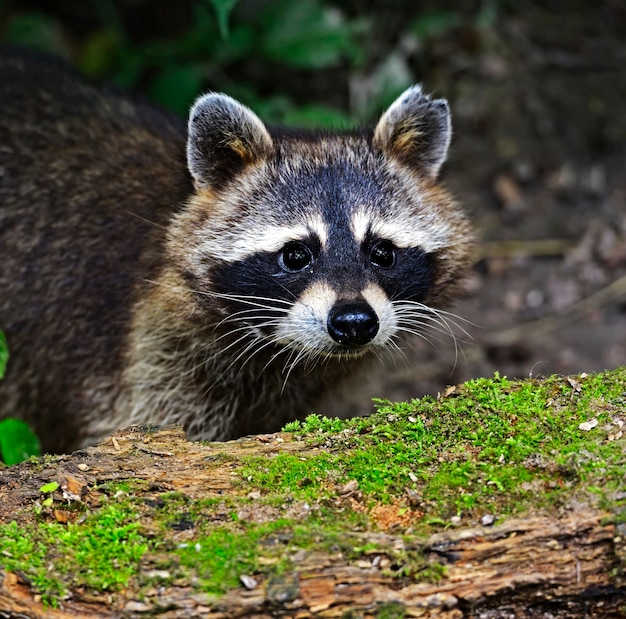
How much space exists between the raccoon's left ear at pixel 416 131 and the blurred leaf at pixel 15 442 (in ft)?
7.54

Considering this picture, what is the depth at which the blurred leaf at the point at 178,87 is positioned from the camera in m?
7.12


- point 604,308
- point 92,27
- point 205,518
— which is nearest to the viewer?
point 205,518

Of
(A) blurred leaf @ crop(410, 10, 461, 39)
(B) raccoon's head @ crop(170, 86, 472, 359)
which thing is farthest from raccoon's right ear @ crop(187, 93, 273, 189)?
(A) blurred leaf @ crop(410, 10, 461, 39)

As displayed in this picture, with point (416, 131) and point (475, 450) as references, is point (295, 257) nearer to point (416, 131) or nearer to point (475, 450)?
point (416, 131)

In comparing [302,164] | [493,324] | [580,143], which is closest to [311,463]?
[302,164]

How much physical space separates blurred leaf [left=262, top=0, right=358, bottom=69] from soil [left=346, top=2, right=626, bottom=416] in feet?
4.51

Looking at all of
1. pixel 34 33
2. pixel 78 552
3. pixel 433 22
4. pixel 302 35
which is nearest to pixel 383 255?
pixel 78 552

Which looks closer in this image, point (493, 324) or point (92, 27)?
point (493, 324)

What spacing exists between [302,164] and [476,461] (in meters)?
1.88

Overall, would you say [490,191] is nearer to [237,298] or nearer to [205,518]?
[237,298]

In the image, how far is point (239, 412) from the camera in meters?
5.12

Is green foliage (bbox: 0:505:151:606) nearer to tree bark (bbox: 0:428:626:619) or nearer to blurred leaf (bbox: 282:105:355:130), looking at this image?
tree bark (bbox: 0:428:626:619)

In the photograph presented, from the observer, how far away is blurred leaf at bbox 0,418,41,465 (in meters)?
4.18

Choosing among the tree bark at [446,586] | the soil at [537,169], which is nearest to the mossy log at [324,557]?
the tree bark at [446,586]
